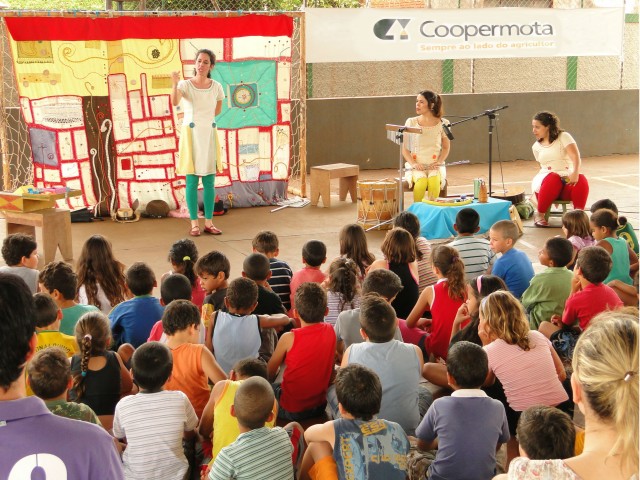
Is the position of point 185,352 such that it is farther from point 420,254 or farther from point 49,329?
point 420,254

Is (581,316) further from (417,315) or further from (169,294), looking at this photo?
(169,294)

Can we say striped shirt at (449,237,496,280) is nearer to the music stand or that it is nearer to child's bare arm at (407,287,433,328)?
child's bare arm at (407,287,433,328)

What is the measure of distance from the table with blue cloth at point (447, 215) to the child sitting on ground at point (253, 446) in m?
4.79

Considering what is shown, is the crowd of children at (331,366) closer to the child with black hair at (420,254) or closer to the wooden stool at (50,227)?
the child with black hair at (420,254)

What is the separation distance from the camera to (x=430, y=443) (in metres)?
3.59

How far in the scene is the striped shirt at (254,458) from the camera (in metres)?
3.10

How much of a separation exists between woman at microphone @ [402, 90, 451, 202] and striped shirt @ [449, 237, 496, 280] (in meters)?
2.92

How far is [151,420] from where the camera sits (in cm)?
343

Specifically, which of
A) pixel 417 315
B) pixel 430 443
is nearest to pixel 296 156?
pixel 417 315

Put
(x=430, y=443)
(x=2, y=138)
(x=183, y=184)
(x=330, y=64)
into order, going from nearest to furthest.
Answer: (x=430, y=443), (x=2, y=138), (x=183, y=184), (x=330, y=64)

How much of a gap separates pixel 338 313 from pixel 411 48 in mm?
6098

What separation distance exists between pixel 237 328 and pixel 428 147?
4953 mm

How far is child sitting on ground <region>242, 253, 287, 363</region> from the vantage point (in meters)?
4.61

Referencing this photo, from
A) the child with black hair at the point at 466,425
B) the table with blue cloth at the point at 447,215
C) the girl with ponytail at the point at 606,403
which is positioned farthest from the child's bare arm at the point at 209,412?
the table with blue cloth at the point at 447,215
